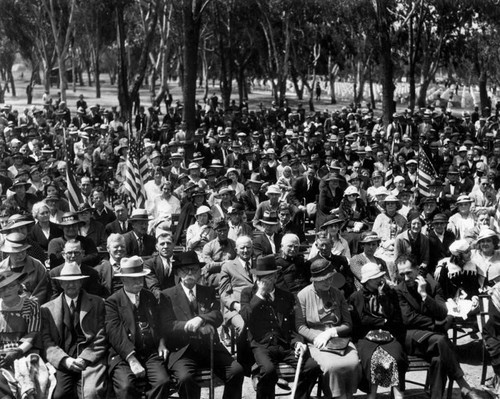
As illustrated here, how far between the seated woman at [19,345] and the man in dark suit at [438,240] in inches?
213

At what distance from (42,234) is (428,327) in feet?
17.0

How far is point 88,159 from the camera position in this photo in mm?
18875

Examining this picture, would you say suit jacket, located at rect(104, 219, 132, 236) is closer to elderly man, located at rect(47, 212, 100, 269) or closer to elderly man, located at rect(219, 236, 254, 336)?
elderly man, located at rect(47, 212, 100, 269)

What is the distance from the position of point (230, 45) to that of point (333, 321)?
42614 mm

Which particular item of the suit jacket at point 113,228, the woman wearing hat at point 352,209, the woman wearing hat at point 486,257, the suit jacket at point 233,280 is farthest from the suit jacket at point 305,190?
the suit jacket at point 233,280

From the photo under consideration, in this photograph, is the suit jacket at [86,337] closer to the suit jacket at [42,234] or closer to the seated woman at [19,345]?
the seated woman at [19,345]

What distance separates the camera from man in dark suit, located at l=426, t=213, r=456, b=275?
11.0m

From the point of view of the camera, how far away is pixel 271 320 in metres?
8.12

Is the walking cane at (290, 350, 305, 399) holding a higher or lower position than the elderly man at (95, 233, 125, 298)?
lower

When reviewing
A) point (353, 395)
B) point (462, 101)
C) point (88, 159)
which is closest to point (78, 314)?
point (353, 395)

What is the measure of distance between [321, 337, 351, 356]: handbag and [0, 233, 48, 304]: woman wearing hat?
9.73 feet

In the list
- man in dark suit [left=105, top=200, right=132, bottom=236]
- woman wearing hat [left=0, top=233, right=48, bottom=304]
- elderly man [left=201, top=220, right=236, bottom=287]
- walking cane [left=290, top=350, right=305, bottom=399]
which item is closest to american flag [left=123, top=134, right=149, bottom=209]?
man in dark suit [left=105, top=200, right=132, bottom=236]

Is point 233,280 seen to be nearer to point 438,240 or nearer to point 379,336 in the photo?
point 379,336

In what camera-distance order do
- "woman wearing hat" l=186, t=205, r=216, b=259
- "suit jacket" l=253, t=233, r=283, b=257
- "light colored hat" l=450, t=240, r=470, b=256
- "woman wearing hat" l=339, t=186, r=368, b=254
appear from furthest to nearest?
1. "woman wearing hat" l=339, t=186, r=368, b=254
2. "woman wearing hat" l=186, t=205, r=216, b=259
3. "suit jacket" l=253, t=233, r=283, b=257
4. "light colored hat" l=450, t=240, r=470, b=256
